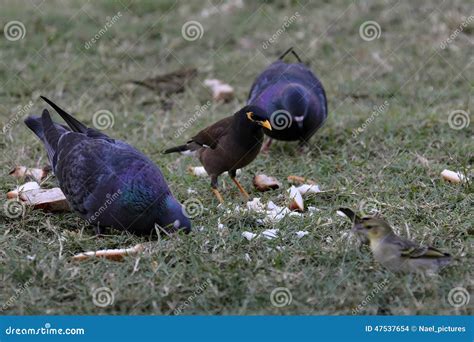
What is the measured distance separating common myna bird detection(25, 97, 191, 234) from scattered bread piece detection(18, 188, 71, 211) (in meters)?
0.15

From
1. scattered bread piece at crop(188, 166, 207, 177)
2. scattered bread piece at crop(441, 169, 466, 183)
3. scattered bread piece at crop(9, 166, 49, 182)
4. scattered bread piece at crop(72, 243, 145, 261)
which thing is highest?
scattered bread piece at crop(441, 169, 466, 183)

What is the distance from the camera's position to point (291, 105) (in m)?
6.34

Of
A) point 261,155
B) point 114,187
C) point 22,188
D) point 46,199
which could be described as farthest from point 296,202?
point 22,188

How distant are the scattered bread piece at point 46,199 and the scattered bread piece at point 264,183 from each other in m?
1.33

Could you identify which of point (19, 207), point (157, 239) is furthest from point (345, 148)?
point (19, 207)

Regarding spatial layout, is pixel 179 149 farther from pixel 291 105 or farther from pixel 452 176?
pixel 452 176

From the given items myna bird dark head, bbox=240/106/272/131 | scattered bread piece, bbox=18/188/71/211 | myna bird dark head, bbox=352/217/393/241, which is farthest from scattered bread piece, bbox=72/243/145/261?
myna bird dark head, bbox=240/106/272/131

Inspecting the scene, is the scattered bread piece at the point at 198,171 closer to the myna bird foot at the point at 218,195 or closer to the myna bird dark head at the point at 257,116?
the myna bird foot at the point at 218,195

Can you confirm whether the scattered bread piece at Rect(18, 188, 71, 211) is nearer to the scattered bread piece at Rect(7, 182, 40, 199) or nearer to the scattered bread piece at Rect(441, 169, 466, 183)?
the scattered bread piece at Rect(7, 182, 40, 199)

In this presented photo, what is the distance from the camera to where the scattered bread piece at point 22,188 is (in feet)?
16.9

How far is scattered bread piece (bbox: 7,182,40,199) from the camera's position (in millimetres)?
5160

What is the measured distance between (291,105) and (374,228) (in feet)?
7.64

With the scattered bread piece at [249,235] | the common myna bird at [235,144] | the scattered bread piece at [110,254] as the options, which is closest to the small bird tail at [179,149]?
the common myna bird at [235,144]

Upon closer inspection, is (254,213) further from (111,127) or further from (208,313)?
(111,127)
